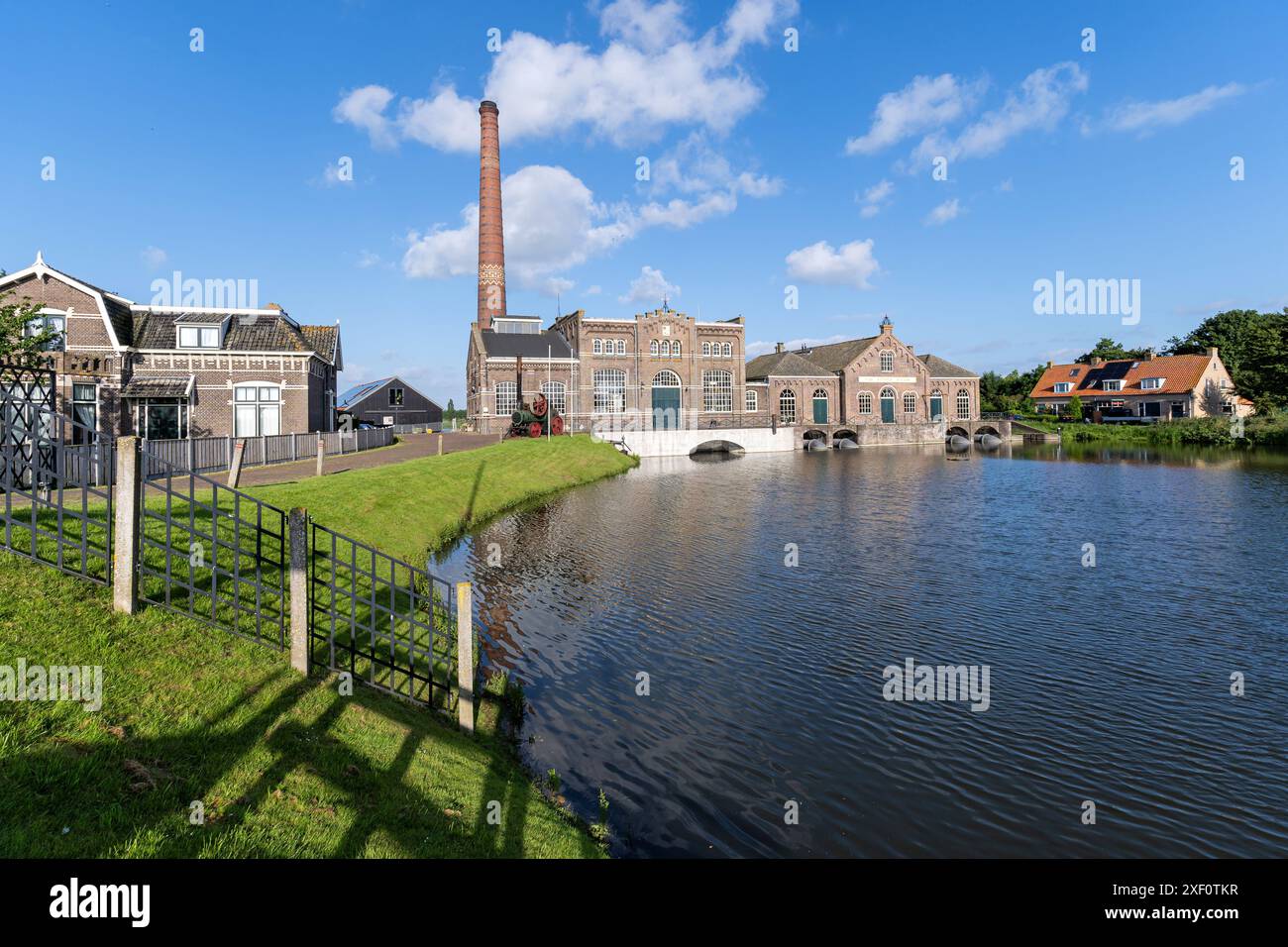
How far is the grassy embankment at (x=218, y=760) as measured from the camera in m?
5.01

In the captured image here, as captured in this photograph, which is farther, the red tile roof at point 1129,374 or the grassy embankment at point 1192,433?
the red tile roof at point 1129,374

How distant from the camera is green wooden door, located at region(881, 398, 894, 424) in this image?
83.9m

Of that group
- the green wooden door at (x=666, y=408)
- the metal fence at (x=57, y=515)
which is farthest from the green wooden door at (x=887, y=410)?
the metal fence at (x=57, y=515)

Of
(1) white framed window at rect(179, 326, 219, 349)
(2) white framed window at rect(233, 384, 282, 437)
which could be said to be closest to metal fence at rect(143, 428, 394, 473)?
(2) white framed window at rect(233, 384, 282, 437)

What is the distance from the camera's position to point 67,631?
23.3 ft

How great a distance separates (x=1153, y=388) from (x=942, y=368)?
2814 centimetres

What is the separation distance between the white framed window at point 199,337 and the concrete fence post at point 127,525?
127 feet

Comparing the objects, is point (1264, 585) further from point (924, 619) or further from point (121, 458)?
point (121, 458)

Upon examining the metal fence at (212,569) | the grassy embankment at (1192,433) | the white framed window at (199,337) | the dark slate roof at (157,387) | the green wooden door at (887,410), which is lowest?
the metal fence at (212,569)

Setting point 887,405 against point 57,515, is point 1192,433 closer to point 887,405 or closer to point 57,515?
point 887,405

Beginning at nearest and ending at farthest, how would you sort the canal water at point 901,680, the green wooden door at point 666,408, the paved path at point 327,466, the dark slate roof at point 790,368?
the canal water at point 901,680, the paved path at point 327,466, the green wooden door at point 666,408, the dark slate roof at point 790,368

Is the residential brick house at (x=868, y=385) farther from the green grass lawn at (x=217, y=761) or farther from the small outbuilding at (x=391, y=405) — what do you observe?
the green grass lawn at (x=217, y=761)

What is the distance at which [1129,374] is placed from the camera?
92875mm

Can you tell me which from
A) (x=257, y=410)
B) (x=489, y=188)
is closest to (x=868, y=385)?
(x=489, y=188)
